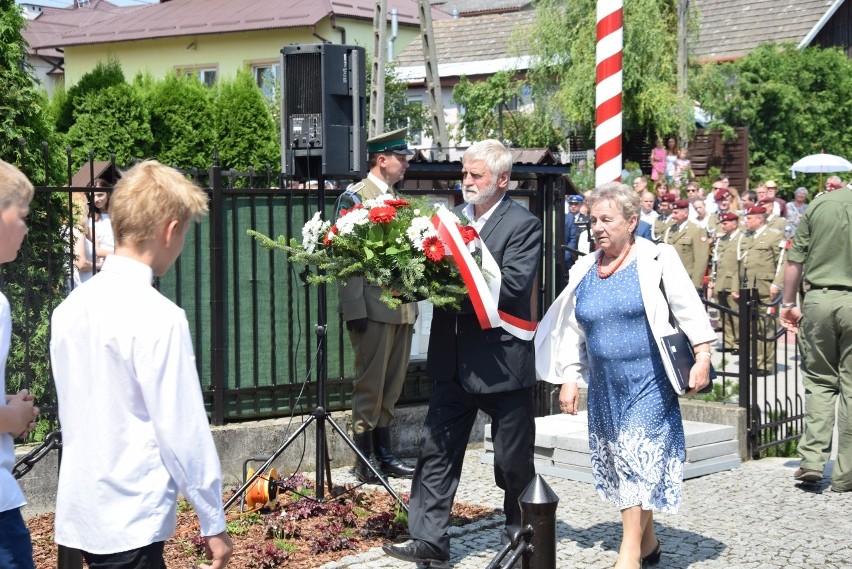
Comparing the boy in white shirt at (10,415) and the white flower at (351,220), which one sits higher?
the white flower at (351,220)

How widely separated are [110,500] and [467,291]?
2754mm

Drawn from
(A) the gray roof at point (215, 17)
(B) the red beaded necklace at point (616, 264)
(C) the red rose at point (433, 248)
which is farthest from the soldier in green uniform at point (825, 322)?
(A) the gray roof at point (215, 17)

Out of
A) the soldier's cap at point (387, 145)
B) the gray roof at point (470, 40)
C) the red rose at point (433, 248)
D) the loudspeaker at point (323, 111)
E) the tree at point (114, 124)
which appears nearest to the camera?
the red rose at point (433, 248)

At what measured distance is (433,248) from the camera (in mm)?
5508

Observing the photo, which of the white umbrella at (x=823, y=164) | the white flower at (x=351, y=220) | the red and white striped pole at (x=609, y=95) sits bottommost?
the white flower at (x=351, y=220)

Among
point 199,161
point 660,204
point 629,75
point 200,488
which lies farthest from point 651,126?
point 200,488

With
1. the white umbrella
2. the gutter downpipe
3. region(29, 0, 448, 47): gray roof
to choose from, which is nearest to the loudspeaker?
the white umbrella

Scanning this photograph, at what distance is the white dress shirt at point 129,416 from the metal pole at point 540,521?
142 centimetres

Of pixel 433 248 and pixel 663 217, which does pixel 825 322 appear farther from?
pixel 663 217

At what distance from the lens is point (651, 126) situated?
2834 centimetres

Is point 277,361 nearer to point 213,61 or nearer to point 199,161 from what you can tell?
point 199,161

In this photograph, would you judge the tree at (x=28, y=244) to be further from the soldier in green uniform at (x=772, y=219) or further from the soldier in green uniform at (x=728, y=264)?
Answer: the soldier in green uniform at (x=772, y=219)

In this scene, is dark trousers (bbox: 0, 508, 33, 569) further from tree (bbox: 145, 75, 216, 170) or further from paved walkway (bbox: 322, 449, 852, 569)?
tree (bbox: 145, 75, 216, 170)

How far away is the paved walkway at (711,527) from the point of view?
6.07 m
